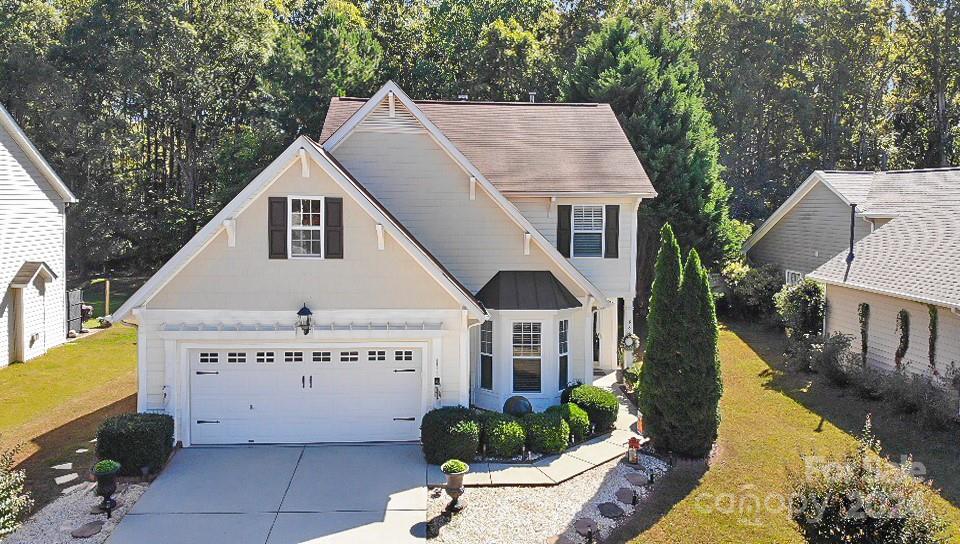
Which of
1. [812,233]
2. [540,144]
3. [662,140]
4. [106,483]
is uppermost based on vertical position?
[662,140]

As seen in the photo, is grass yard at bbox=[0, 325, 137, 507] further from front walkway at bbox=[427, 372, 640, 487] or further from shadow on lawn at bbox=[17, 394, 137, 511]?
front walkway at bbox=[427, 372, 640, 487]

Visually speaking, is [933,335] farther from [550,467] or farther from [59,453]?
[59,453]

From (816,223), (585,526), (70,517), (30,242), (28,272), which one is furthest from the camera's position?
(816,223)

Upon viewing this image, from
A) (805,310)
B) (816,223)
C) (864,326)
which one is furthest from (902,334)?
(816,223)

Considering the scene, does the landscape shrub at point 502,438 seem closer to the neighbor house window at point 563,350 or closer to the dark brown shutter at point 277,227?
the neighbor house window at point 563,350

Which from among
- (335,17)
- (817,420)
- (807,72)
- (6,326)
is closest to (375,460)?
(817,420)

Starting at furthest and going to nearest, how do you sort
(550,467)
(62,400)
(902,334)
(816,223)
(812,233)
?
(812,233) < (816,223) < (62,400) < (902,334) < (550,467)

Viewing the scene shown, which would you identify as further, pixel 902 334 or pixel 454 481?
pixel 902 334
